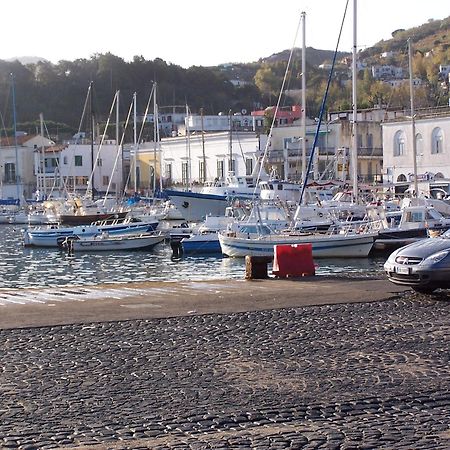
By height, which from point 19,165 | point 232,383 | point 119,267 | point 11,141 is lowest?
point 119,267

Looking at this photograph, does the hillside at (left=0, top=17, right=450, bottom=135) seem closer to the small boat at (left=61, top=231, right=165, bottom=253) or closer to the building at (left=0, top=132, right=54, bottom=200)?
the building at (left=0, top=132, right=54, bottom=200)

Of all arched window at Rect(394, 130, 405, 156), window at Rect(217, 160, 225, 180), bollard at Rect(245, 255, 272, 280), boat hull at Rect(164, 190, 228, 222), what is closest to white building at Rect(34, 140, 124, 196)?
window at Rect(217, 160, 225, 180)

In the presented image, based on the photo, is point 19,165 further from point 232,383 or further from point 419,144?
point 232,383

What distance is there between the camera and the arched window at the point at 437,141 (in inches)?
2884

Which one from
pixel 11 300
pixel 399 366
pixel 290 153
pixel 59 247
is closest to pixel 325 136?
pixel 290 153

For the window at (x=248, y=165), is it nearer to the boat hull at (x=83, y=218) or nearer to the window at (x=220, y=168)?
the window at (x=220, y=168)

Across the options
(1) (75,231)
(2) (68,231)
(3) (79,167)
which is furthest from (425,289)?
(3) (79,167)

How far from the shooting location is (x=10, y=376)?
1125 cm

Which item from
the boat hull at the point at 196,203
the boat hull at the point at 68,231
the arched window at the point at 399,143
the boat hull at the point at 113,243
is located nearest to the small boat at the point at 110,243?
the boat hull at the point at 113,243

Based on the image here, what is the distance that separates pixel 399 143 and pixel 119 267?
1457 inches

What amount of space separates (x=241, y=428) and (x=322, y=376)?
90.9 inches

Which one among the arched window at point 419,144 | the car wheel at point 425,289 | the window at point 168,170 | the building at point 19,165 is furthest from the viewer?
the building at point 19,165

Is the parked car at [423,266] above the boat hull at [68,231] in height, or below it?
above

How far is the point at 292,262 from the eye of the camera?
21438 mm
